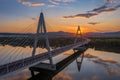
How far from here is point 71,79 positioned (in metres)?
33.2

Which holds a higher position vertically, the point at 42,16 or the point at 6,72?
the point at 42,16

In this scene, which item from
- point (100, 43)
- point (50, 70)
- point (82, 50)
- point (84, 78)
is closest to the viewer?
point (84, 78)

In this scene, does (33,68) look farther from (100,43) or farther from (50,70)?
(100,43)

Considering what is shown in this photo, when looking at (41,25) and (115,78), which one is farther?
(41,25)

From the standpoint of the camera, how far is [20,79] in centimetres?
3141

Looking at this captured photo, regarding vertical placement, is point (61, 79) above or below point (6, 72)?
below

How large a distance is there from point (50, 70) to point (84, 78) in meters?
7.64

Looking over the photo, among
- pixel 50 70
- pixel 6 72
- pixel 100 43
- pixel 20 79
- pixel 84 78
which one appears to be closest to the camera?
pixel 6 72

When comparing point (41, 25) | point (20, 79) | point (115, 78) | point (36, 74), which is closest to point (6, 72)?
point (20, 79)

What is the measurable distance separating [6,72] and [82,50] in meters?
66.4

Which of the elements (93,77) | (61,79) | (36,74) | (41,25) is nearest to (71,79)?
(61,79)

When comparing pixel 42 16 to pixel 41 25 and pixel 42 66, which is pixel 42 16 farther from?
pixel 42 66

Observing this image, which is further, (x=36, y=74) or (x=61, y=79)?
(x=36, y=74)

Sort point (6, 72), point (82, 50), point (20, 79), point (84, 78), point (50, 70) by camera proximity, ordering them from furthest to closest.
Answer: point (82, 50) → point (50, 70) → point (84, 78) → point (20, 79) → point (6, 72)
